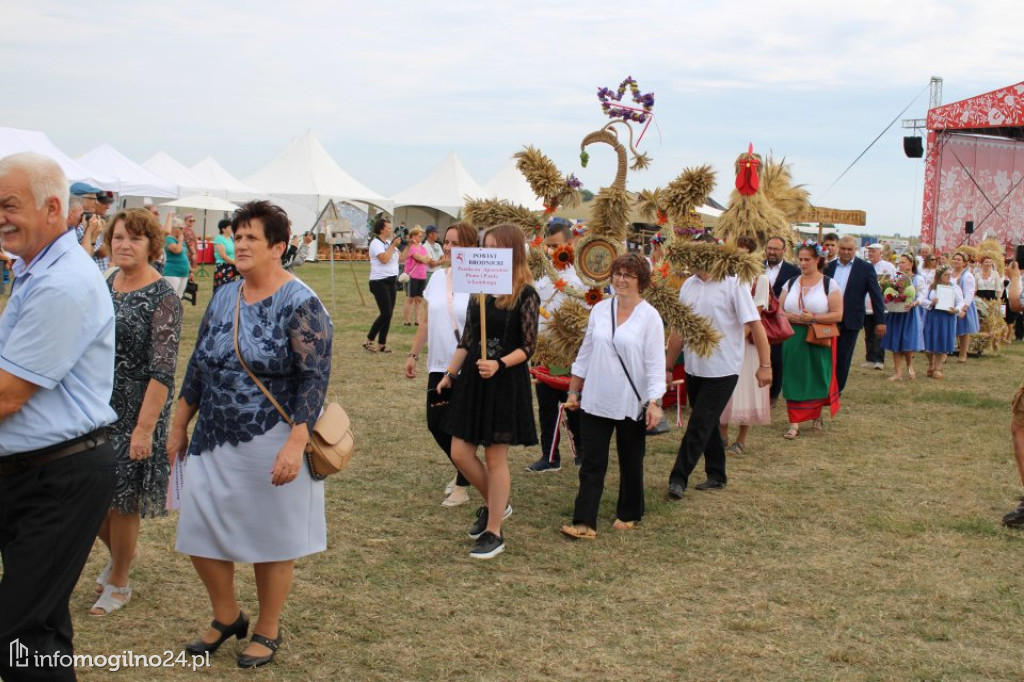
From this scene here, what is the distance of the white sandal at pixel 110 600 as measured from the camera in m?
4.53

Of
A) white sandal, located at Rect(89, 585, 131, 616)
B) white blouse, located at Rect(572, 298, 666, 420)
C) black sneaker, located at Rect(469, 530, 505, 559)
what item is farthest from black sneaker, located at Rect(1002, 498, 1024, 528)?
white sandal, located at Rect(89, 585, 131, 616)

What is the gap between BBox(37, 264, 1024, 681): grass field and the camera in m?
4.23

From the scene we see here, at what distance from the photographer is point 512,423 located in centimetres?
553

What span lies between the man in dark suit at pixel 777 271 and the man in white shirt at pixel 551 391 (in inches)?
105

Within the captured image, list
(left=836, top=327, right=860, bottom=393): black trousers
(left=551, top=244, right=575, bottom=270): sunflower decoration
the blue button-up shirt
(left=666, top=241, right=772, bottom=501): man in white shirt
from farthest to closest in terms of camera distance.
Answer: (left=836, top=327, right=860, bottom=393): black trousers → (left=551, top=244, right=575, bottom=270): sunflower decoration → (left=666, top=241, right=772, bottom=501): man in white shirt → the blue button-up shirt

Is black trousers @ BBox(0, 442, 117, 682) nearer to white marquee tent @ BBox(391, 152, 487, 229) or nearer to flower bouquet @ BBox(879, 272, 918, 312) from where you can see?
flower bouquet @ BBox(879, 272, 918, 312)

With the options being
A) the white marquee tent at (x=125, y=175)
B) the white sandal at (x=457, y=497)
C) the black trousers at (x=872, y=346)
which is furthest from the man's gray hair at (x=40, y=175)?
the white marquee tent at (x=125, y=175)

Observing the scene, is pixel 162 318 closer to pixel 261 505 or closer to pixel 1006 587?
pixel 261 505

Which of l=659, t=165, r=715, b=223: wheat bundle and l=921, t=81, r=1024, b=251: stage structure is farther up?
l=921, t=81, r=1024, b=251: stage structure

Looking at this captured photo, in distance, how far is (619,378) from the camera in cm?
578

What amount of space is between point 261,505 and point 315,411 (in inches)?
16.9

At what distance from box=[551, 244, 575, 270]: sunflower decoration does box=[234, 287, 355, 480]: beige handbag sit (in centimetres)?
385

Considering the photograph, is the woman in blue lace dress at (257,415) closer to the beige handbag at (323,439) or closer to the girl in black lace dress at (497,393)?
the beige handbag at (323,439)

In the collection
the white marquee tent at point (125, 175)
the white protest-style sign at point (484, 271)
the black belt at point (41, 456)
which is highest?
the white marquee tent at point (125, 175)
